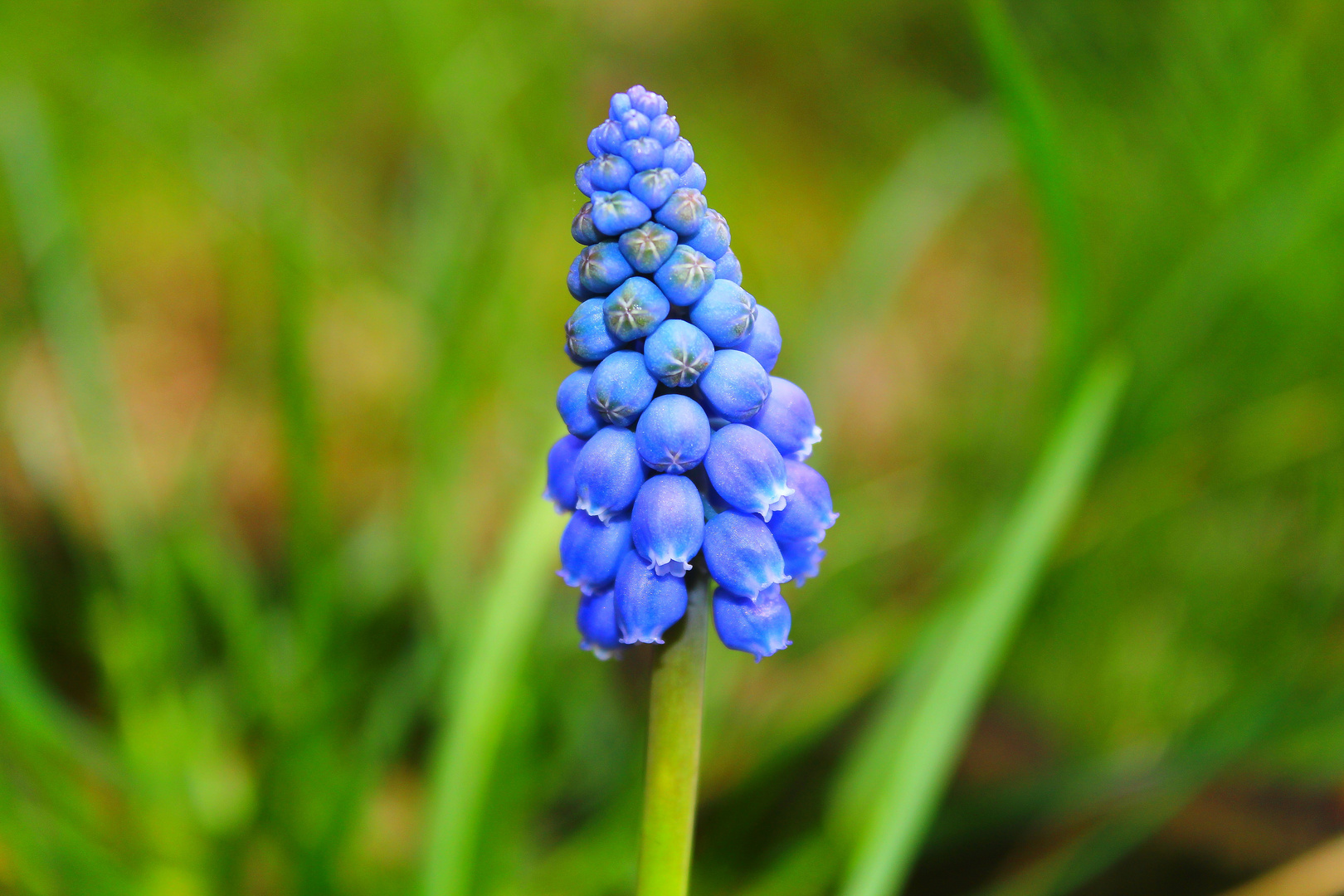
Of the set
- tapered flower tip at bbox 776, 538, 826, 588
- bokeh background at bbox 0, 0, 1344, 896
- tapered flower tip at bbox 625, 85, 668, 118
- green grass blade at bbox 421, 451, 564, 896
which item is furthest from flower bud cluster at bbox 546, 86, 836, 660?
bokeh background at bbox 0, 0, 1344, 896

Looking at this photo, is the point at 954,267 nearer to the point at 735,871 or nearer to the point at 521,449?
the point at 521,449

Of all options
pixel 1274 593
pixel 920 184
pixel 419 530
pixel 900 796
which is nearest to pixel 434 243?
pixel 419 530

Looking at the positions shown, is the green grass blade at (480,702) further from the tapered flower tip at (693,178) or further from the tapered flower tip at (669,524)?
the tapered flower tip at (693,178)

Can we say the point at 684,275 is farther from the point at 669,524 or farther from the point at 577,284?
the point at 669,524

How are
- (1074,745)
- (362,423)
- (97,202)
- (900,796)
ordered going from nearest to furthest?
(900,796) → (1074,745) → (362,423) → (97,202)

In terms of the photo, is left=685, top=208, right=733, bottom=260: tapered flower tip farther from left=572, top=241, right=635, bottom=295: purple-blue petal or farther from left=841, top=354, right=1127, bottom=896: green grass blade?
left=841, top=354, right=1127, bottom=896: green grass blade

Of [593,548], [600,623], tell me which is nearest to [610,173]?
[593,548]

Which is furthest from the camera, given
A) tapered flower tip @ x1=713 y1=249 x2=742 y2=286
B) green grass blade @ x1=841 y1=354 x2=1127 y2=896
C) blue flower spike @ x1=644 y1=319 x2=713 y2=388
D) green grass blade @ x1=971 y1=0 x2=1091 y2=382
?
green grass blade @ x1=971 y1=0 x2=1091 y2=382
